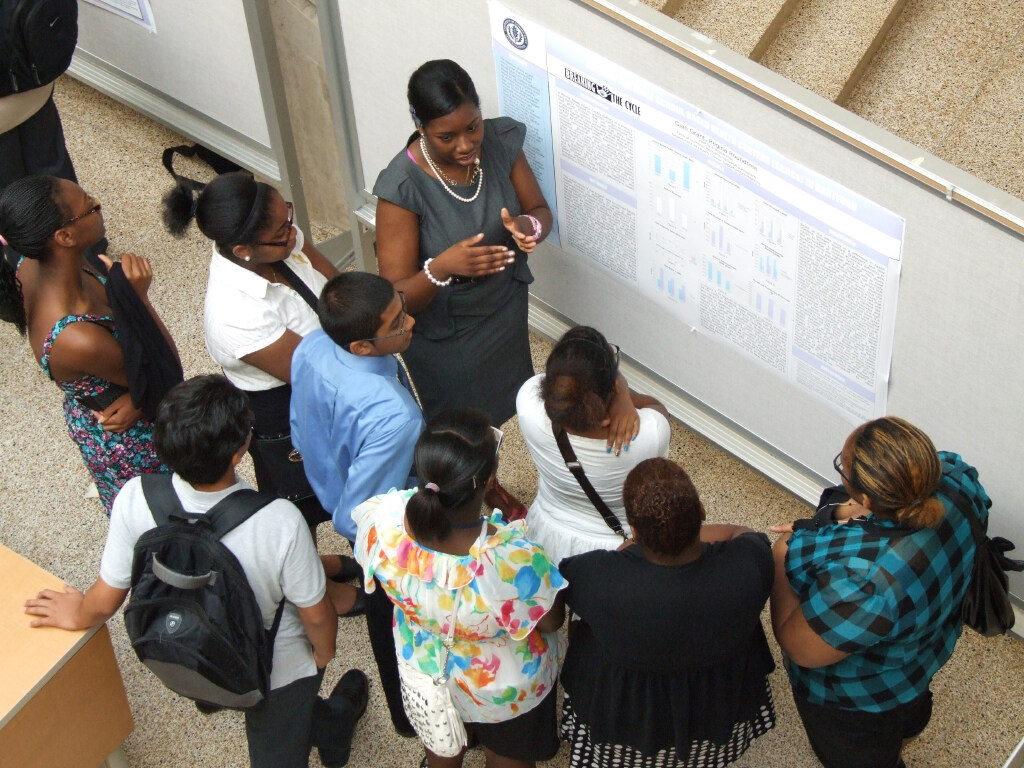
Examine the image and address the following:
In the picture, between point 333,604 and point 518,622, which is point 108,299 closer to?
point 333,604

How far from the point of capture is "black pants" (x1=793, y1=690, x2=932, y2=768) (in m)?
2.69

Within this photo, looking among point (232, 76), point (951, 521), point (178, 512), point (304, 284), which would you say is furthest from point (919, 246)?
point (232, 76)

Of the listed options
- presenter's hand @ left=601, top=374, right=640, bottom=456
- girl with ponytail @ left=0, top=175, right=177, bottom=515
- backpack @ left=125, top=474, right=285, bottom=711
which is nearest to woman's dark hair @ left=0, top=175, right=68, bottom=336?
girl with ponytail @ left=0, top=175, right=177, bottom=515

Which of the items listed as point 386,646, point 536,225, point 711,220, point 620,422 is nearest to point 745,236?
point 711,220

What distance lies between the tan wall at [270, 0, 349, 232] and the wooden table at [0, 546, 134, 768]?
2.51 m

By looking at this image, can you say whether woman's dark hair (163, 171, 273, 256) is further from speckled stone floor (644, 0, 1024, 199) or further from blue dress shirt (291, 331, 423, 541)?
speckled stone floor (644, 0, 1024, 199)

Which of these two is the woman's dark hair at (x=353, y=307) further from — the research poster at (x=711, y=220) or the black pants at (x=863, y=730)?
the black pants at (x=863, y=730)

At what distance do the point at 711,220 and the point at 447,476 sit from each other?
140 centimetres

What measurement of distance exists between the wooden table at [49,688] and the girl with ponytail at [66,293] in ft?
1.66

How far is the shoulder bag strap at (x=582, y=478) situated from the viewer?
2.60 m

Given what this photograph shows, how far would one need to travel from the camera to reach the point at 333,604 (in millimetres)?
2746

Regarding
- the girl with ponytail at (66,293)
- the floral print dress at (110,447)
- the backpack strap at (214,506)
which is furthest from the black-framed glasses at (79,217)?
the backpack strap at (214,506)

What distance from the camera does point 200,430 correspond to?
238 centimetres

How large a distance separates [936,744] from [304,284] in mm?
2350
